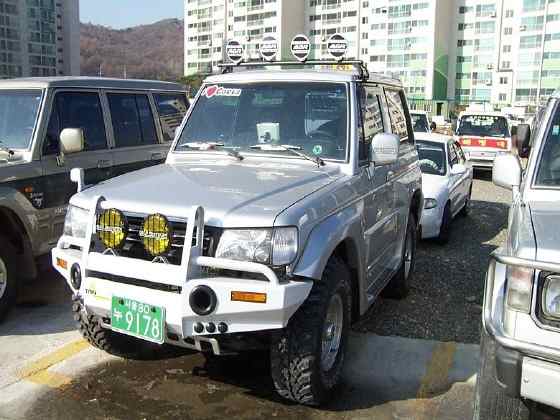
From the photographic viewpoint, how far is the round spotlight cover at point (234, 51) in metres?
5.55

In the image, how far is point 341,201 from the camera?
3922 mm

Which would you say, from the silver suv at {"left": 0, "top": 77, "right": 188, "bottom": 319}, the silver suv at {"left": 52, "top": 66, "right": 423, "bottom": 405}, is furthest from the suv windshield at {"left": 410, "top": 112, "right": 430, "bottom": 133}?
the silver suv at {"left": 52, "top": 66, "right": 423, "bottom": 405}

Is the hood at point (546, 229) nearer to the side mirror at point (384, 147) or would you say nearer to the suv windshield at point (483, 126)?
the side mirror at point (384, 147)

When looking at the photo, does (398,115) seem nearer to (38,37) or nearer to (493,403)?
(493,403)

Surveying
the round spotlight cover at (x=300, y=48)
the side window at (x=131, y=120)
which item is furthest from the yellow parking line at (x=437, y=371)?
the side window at (x=131, y=120)

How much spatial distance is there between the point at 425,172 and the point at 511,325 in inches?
276

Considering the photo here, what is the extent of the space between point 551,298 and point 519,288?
0.45 ft

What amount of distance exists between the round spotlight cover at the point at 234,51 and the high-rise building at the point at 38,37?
109 ft

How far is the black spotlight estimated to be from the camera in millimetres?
3633

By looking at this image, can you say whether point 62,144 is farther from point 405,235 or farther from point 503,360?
point 503,360

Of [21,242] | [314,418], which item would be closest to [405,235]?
[314,418]

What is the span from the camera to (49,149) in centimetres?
563

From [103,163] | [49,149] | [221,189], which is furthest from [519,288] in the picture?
[103,163]

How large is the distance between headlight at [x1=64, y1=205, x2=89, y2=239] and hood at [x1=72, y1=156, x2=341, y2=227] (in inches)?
2.4
